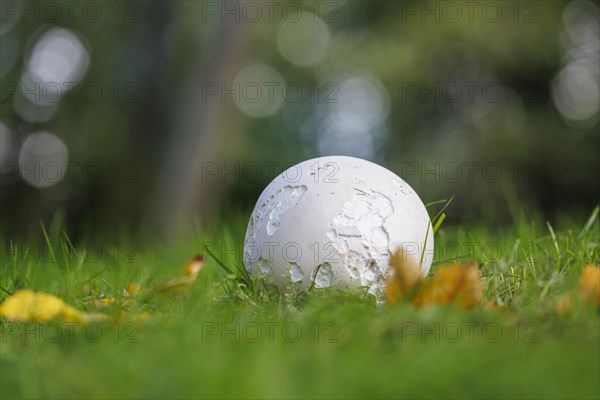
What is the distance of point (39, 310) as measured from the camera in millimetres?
1871

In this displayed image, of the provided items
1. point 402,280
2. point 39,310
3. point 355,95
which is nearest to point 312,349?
point 402,280

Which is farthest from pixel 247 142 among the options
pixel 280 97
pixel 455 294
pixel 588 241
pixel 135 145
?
pixel 455 294

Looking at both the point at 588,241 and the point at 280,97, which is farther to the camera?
the point at 280,97

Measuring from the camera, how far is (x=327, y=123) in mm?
13500

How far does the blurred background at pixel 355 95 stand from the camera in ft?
37.7

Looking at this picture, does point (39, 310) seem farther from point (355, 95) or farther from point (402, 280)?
point (355, 95)

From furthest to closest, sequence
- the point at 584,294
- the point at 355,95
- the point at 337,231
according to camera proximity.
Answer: the point at 355,95 → the point at 337,231 → the point at 584,294

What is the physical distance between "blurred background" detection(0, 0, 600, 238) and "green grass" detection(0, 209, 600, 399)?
7729 mm

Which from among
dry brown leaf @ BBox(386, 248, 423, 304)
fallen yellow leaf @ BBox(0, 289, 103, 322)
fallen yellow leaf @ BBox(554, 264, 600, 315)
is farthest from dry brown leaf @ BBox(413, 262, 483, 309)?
fallen yellow leaf @ BBox(0, 289, 103, 322)

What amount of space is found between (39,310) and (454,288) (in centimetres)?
130

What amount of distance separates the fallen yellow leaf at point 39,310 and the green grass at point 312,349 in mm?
49

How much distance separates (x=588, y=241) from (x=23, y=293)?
2442 mm

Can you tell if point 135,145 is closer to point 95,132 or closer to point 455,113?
point 95,132

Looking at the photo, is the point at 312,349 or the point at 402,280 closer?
the point at 312,349
